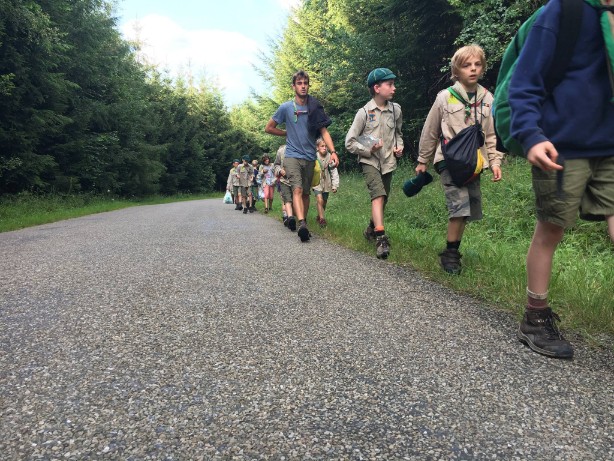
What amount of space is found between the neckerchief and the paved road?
1363 mm

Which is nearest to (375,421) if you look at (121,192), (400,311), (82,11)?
(400,311)

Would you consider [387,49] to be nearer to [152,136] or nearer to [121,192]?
[121,192]

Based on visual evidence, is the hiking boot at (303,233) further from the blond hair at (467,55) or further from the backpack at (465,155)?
the blond hair at (467,55)

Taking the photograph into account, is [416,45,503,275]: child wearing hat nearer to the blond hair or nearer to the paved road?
the blond hair

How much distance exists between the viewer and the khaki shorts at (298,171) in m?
6.18

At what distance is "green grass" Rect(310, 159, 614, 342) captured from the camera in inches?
109

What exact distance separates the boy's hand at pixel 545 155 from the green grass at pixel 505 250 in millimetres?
1024

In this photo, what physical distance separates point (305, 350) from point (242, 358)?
0.32 metres

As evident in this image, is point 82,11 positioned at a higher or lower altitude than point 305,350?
higher

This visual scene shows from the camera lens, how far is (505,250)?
444 cm

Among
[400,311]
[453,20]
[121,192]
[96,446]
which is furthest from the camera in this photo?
[121,192]

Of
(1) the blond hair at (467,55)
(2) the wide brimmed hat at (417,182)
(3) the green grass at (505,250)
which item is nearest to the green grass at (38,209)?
(3) the green grass at (505,250)

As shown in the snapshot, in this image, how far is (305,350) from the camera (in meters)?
2.23

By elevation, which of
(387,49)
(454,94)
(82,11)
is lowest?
(454,94)
